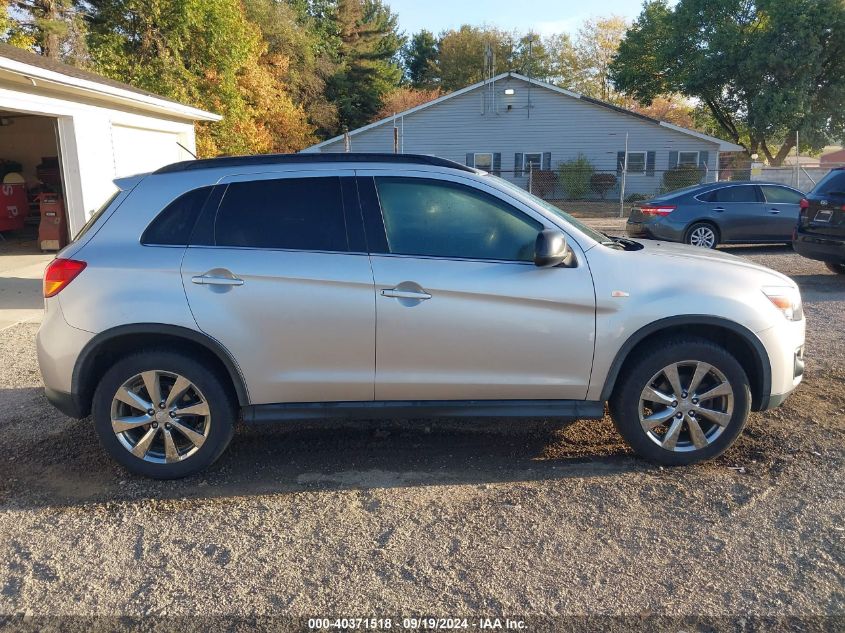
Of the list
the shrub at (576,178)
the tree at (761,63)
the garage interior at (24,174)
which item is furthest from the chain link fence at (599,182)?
the garage interior at (24,174)

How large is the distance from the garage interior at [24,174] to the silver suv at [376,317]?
1227 cm

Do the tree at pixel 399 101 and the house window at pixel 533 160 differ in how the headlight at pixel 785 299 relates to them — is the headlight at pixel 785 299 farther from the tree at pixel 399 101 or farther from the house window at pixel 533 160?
the tree at pixel 399 101

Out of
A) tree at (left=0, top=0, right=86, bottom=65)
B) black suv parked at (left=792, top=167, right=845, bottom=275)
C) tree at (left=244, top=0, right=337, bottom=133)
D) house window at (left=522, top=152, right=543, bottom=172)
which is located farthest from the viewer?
tree at (left=244, top=0, right=337, bottom=133)

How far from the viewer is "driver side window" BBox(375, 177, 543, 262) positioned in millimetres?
3848

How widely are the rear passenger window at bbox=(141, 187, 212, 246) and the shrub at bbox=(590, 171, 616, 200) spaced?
28.1 meters

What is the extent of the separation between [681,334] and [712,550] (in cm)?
128

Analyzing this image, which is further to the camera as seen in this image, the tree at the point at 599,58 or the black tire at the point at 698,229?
the tree at the point at 599,58

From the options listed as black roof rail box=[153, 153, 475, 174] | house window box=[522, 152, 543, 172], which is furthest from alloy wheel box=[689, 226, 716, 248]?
house window box=[522, 152, 543, 172]

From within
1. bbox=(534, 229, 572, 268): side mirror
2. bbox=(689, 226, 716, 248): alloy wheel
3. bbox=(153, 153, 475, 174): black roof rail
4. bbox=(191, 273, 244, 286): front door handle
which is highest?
bbox=(153, 153, 475, 174): black roof rail

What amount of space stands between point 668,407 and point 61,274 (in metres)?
A: 3.65

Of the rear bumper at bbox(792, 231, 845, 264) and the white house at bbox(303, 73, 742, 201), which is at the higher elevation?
the white house at bbox(303, 73, 742, 201)

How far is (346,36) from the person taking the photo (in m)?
48.6

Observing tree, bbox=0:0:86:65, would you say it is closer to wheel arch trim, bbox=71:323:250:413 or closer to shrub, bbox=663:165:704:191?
wheel arch trim, bbox=71:323:250:413

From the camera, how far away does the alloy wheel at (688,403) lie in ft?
12.7
